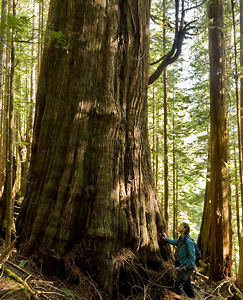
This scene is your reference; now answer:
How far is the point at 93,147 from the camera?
4234 millimetres

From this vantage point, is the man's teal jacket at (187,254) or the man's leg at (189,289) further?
the man's leg at (189,289)

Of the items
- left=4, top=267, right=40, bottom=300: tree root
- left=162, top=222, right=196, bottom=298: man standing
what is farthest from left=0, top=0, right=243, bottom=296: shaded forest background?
left=162, top=222, right=196, bottom=298: man standing

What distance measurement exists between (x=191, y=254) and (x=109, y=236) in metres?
1.40

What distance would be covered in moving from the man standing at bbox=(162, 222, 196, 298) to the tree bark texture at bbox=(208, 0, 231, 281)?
3.72m

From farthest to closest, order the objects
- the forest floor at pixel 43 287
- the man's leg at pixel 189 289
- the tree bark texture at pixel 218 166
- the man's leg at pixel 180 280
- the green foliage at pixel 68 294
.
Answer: the tree bark texture at pixel 218 166 → the man's leg at pixel 189 289 → the man's leg at pixel 180 280 → the green foliage at pixel 68 294 → the forest floor at pixel 43 287

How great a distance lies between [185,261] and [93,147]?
92.9 inches

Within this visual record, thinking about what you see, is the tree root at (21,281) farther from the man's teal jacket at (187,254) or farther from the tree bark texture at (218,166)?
the tree bark texture at (218,166)

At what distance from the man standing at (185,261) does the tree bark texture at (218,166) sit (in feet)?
12.2

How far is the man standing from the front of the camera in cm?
418

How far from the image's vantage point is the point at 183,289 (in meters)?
4.50

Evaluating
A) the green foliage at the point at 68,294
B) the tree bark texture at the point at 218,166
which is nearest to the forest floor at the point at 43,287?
the green foliage at the point at 68,294

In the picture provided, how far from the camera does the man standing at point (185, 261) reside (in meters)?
4.18

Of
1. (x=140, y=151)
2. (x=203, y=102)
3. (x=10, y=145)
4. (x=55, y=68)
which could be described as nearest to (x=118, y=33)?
(x=55, y=68)

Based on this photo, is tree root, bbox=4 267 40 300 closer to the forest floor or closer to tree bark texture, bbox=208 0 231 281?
the forest floor
